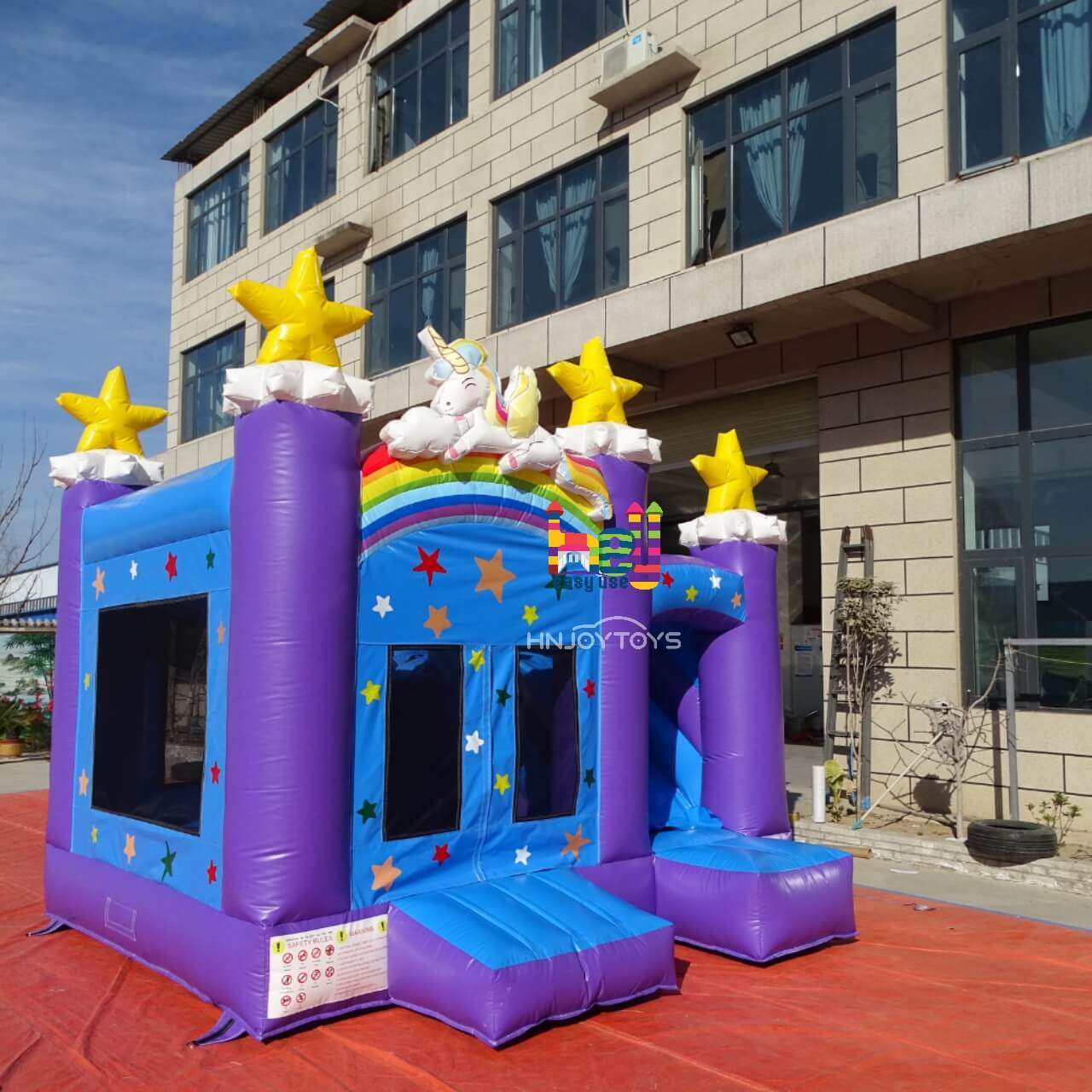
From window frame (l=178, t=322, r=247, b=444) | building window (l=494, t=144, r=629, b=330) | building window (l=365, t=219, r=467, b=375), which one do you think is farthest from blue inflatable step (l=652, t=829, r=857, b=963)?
window frame (l=178, t=322, r=247, b=444)

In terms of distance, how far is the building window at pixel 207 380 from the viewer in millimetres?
19750

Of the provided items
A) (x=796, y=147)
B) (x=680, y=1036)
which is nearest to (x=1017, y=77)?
(x=796, y=147)

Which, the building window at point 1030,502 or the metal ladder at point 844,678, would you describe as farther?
the metal ladder at point 844,678

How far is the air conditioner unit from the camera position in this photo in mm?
11945

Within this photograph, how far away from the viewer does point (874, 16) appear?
10242 mm

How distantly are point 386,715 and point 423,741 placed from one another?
0.86 feet

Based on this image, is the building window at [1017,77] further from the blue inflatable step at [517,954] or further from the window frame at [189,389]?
the window frame at [189,389]

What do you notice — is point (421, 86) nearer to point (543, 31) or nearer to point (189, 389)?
point (543, 31)

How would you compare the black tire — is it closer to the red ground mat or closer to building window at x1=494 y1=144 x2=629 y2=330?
the red ground mat

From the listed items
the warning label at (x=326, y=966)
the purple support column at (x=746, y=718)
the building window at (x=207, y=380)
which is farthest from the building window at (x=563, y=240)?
the warning label at (x=326, y=966)

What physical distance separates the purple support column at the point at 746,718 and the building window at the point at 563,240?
5.93 meters

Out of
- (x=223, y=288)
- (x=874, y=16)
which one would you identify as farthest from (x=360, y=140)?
(x=874, y=16)

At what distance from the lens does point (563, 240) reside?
43.6 feet

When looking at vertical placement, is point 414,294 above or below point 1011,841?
above
